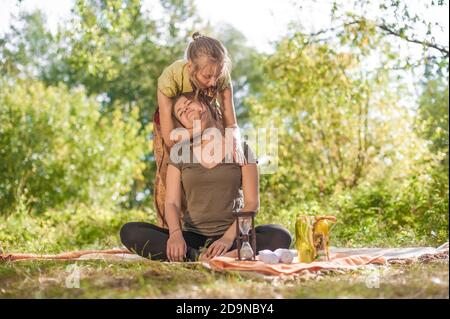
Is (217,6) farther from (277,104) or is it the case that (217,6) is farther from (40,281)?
(40,281)

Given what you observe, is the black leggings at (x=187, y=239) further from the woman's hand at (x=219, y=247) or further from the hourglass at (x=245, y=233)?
the hourglass at (x=245, y=233)

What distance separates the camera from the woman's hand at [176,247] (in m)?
3.89

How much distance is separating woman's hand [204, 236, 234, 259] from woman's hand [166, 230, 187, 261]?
0.44ft

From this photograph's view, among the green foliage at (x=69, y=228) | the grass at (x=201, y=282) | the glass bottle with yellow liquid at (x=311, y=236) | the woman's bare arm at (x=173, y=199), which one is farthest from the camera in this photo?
the green foliage at (x=69, y=228)

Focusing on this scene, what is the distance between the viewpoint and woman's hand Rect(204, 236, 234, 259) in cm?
388

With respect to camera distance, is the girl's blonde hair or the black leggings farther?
the black leggings

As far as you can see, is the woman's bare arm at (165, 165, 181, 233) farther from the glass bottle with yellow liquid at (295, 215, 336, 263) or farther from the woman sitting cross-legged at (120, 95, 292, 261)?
the glass bottle with yellow liquid at (295, 215, 336, 263)

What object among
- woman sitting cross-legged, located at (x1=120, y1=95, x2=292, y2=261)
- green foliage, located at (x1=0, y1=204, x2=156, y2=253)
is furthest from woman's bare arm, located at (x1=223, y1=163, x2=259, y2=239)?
green foliage, located at (x1=0, y1=204, x2=156, y2=253)

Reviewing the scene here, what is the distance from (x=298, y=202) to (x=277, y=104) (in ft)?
4.78

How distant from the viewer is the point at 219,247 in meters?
3.89

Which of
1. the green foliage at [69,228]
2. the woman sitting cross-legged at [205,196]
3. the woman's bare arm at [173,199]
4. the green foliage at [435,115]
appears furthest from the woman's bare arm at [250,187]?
the green foliage at [435,115]

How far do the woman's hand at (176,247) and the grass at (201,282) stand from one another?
23 centimetres

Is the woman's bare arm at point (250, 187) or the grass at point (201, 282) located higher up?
the woman's bare arm at point (250, 187)
